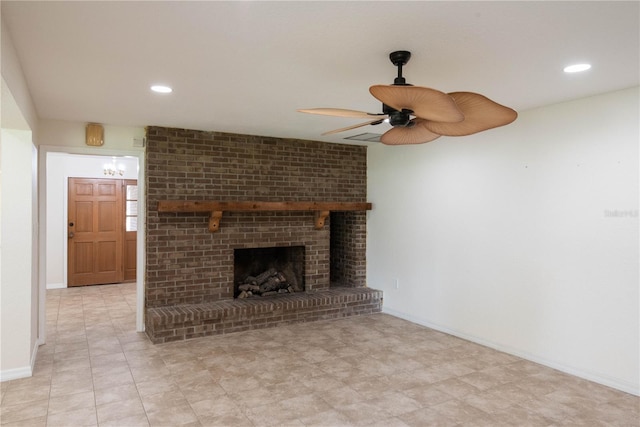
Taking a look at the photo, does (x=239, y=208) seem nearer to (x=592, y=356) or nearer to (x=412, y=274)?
(x=412, y=274)

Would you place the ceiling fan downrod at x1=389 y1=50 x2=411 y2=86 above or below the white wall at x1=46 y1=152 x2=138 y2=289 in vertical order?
above

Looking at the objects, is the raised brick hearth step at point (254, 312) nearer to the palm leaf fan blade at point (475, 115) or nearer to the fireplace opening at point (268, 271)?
the fireplace opening at point (268, 271)

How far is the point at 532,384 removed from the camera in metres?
3.33

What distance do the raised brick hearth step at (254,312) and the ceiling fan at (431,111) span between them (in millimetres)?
2873

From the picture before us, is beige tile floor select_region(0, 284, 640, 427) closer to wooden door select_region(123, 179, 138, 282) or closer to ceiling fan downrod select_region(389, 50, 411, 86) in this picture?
ceiling fan downrod select_region(389, 50, 411, 86)

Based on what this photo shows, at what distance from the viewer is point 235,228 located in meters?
5.15

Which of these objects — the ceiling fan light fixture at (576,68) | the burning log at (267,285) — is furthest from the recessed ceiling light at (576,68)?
the burning log at (267,285)

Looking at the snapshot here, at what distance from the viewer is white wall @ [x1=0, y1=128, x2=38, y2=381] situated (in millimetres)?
3428

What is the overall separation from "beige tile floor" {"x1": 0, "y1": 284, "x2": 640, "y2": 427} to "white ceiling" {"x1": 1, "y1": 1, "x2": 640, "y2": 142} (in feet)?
7.41

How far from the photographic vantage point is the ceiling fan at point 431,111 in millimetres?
Result: 1905

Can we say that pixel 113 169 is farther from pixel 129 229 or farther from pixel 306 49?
pixel 306 49

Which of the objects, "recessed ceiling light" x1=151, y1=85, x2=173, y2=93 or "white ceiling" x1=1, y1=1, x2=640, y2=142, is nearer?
"white ceiling" x1=1, y1=1, x2=640, y2=142

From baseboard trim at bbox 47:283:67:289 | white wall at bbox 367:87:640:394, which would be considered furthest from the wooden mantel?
baseboard trim at bbox 47:283:67:289

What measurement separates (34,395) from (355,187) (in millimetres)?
4171
